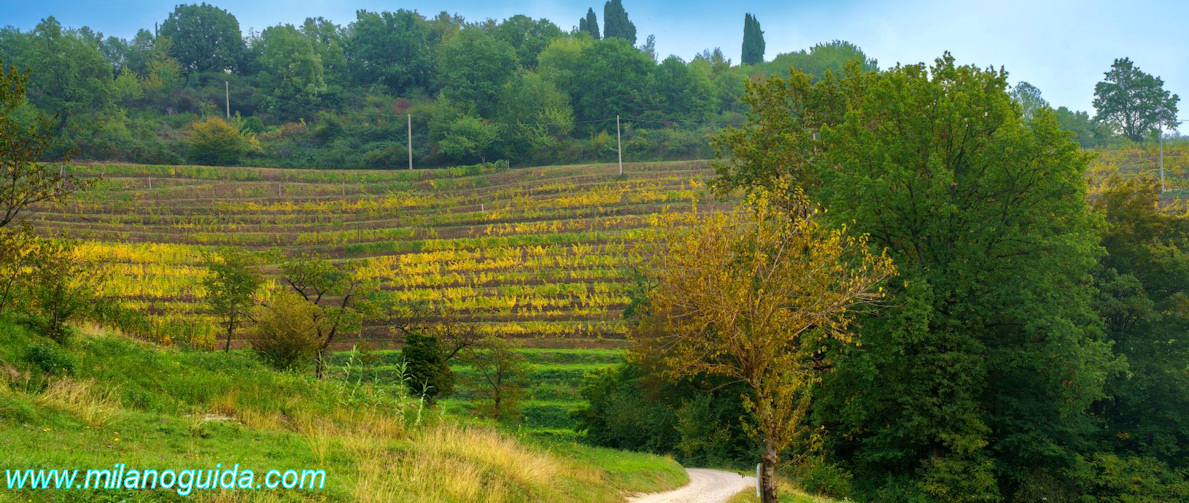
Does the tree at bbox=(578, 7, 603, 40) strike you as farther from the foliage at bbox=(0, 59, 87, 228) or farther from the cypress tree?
the foliage at bbox=(0, 59, 87, 228)

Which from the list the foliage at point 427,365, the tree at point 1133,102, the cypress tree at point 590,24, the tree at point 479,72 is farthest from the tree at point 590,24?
the foliage at point 427,365

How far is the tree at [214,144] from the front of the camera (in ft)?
291

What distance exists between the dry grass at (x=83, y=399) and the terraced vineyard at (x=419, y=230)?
2374cm

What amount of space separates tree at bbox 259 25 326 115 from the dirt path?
10712 cm

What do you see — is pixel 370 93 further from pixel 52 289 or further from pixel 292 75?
pixel 52 289

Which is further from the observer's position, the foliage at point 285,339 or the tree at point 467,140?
the tree at point 467,140

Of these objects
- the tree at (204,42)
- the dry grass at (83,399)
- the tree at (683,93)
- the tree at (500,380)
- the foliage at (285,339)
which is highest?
the tree at (204,42)

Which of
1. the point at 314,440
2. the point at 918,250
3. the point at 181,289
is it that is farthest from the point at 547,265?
the point at 314,440

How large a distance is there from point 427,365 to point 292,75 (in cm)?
10236

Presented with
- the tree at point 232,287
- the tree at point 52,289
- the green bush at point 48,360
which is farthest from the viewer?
the tree at point 232,287

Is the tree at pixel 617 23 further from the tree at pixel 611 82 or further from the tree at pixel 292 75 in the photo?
the tree at pixel 292 75

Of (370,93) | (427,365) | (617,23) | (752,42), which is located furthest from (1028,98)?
(427,365)

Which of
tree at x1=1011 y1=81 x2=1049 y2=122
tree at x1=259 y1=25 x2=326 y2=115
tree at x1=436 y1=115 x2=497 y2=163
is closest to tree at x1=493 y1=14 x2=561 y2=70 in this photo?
tree at x1=259 y1=25 x2=326 y2=115

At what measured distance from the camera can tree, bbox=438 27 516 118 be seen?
11006 cm
